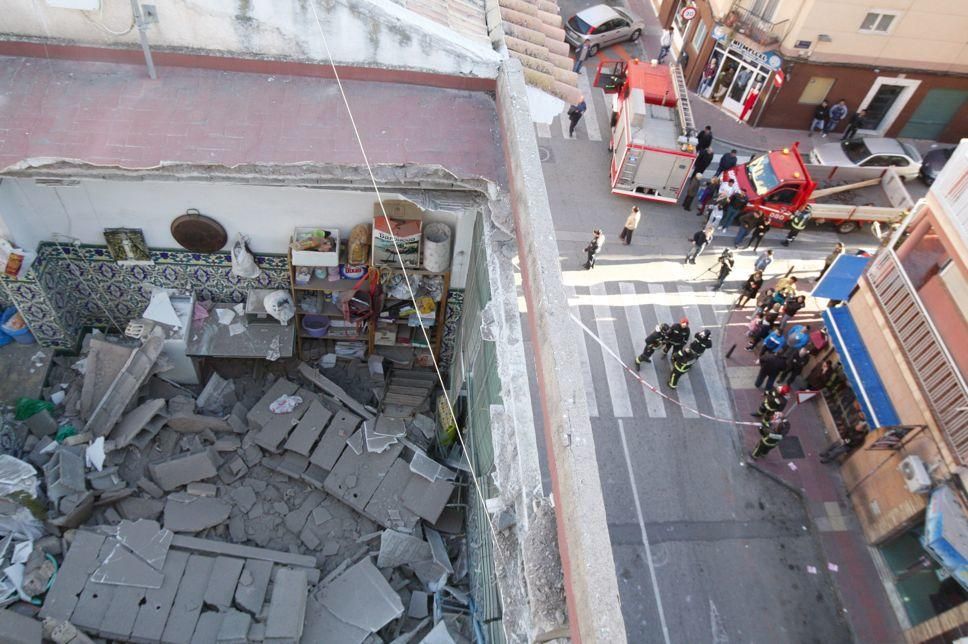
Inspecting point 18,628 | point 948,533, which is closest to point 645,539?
point 948,533

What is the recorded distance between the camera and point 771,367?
14477 millimetres

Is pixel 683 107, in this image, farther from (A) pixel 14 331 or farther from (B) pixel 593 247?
(A) pixel 14 331

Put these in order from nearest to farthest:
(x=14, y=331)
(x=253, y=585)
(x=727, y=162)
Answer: (x=253, y=585) < (x=14, y=331) < (x=727, y=162)

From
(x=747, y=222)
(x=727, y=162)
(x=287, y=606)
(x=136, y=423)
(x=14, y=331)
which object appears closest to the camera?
(x=287, y=606)

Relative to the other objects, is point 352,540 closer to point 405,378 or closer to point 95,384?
point 405,378

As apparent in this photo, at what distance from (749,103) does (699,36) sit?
3372 millimetres

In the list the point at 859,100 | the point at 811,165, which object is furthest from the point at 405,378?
the point at 859,100

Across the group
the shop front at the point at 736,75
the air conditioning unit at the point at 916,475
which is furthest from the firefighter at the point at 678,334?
the shop front at the point at 736,75

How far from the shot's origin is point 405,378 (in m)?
11.5

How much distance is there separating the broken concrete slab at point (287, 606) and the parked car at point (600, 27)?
20792 mm

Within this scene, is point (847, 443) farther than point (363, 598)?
Yes

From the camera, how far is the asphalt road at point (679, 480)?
12.0 meters

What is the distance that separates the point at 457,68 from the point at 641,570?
936 centimetres

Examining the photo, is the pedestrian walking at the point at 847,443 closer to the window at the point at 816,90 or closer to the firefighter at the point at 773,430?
the firefighter at the point at 773,430
